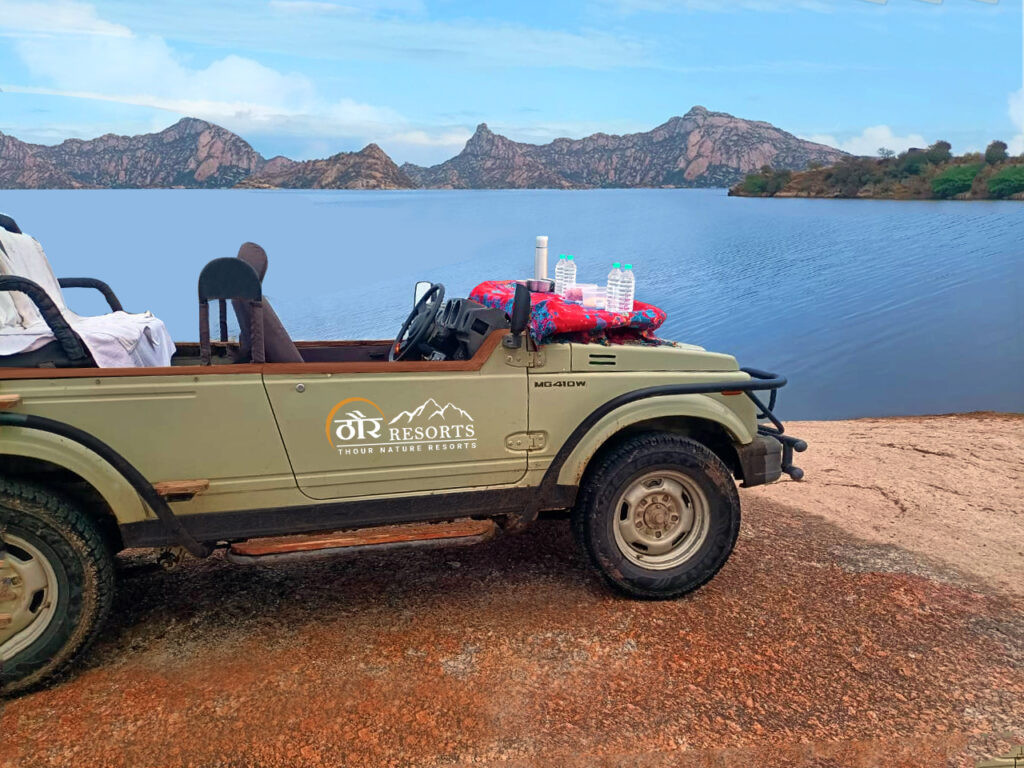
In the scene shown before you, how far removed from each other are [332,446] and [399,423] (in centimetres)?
34

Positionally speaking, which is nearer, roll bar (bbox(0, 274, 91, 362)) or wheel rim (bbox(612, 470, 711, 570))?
roll bar (bbox(0, 274, 91, 362))

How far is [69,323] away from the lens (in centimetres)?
363

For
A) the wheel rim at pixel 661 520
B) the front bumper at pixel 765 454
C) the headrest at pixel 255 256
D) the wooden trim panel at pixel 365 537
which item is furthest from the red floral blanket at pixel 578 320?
the headrest at pixel 255 256

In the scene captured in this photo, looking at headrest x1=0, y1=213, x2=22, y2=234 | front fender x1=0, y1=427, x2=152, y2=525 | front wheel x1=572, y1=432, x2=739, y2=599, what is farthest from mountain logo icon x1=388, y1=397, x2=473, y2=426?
headrest x1=0, y1=213, x2=22, y2=234

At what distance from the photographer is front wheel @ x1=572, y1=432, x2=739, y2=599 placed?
4.17m

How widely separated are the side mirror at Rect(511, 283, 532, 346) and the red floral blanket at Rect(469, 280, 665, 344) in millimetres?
110

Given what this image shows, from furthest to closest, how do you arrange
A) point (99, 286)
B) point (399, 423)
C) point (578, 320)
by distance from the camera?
point (99, 286)
point (578, 320)
point (399, 423)

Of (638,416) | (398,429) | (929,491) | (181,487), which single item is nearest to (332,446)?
(398,429)

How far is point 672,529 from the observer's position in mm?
4375

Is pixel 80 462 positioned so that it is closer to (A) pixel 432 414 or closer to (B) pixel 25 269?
(A) pixel 432 414

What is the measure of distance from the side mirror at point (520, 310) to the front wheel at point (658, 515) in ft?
2.94

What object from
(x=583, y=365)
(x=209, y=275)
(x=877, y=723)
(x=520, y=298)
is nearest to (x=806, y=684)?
(x=877, y=723)

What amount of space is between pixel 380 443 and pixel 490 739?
1441 mm

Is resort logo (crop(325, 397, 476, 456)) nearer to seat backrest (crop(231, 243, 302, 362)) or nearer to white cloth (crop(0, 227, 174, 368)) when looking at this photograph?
seat backrest (crop(231, 243, 302, 362))
